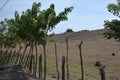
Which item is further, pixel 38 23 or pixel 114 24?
pixel 38 23

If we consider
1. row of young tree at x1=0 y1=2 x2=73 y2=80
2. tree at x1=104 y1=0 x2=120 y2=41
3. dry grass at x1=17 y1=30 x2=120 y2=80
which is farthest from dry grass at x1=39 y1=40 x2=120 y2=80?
tree at x1=104 y1=0 x2=120 y2=41

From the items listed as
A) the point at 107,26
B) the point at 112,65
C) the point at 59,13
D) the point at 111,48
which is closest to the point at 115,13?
the point at 107,26

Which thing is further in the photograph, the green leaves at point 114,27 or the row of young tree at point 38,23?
the row of young tree at point 38,23

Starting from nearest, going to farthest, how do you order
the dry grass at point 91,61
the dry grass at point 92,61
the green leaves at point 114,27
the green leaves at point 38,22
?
the green leaves at point 114,27
the green leaves at point 38,22
the dry grass at point 91,61
the dry grass at point 92,61

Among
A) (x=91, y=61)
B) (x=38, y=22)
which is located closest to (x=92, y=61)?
(x=91, y=61)

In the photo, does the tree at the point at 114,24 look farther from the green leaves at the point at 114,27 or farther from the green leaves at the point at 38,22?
the green leaves at the point at 38,22

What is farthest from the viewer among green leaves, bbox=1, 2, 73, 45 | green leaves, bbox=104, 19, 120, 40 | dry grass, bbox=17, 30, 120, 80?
dry grass, bbox=17, 30, 120, 80

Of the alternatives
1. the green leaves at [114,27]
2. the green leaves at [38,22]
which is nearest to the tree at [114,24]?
the green leaves at [114,27]

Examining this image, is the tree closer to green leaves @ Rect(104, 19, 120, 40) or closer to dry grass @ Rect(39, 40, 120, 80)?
green leaves @ Rect(104, 19, 120, 40)

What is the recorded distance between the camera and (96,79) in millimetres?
31156

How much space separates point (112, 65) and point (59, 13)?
51.5 feet

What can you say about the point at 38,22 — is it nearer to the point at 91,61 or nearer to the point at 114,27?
the point at 114,27

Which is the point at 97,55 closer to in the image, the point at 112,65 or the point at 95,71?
the point at 112,65

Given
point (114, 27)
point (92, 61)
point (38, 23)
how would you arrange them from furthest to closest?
point (92, 61)
point (38, 23)
point (114, 27)
